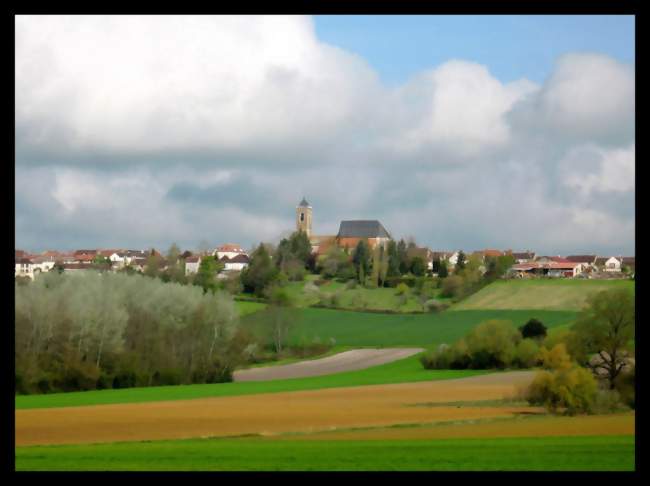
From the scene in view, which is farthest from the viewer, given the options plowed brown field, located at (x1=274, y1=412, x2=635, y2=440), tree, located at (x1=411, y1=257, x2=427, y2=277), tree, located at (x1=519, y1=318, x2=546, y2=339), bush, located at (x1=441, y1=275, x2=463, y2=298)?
tree, located at (x1=411, y1=257, x2=427, y2=277)

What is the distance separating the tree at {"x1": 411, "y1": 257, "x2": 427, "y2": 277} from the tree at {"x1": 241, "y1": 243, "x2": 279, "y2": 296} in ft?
65.7

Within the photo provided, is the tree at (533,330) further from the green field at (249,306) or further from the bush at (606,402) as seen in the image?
the bush at (606,402)

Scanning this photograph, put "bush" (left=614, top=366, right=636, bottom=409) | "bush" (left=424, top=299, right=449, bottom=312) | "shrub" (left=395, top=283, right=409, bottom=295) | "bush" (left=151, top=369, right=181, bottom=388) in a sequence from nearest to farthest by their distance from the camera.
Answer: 1. "bush" (left=614, top=366, right=636, bottom=409)
2. "bush" (left=151, top=369, right=181, bottom=388)
3. "bush" (left=424, top=299, right=449, bottom=312)
4. "shrub" (left=395, top=283, right=409, bottom=295)

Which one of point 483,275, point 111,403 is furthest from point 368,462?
point 483,275

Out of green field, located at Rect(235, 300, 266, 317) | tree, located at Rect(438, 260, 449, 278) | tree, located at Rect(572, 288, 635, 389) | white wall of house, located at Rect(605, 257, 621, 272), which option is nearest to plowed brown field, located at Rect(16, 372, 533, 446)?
tree, located at Rect(572, 288, 635, 389)

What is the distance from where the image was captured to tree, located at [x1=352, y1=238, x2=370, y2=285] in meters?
106

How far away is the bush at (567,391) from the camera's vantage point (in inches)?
1150

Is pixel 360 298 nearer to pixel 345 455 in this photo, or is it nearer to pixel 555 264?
pixel 555 264

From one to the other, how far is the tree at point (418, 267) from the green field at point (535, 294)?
1743 centimetres

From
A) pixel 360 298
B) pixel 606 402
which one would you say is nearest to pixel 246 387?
pixel 606 402

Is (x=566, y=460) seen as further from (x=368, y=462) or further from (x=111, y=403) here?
(x=111, y=403)

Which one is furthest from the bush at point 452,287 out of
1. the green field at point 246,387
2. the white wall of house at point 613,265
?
the green field at point 246,387

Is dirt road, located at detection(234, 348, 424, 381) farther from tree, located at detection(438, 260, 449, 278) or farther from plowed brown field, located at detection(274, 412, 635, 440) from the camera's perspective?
tree, located at detection(438, 260, 449, 278)
